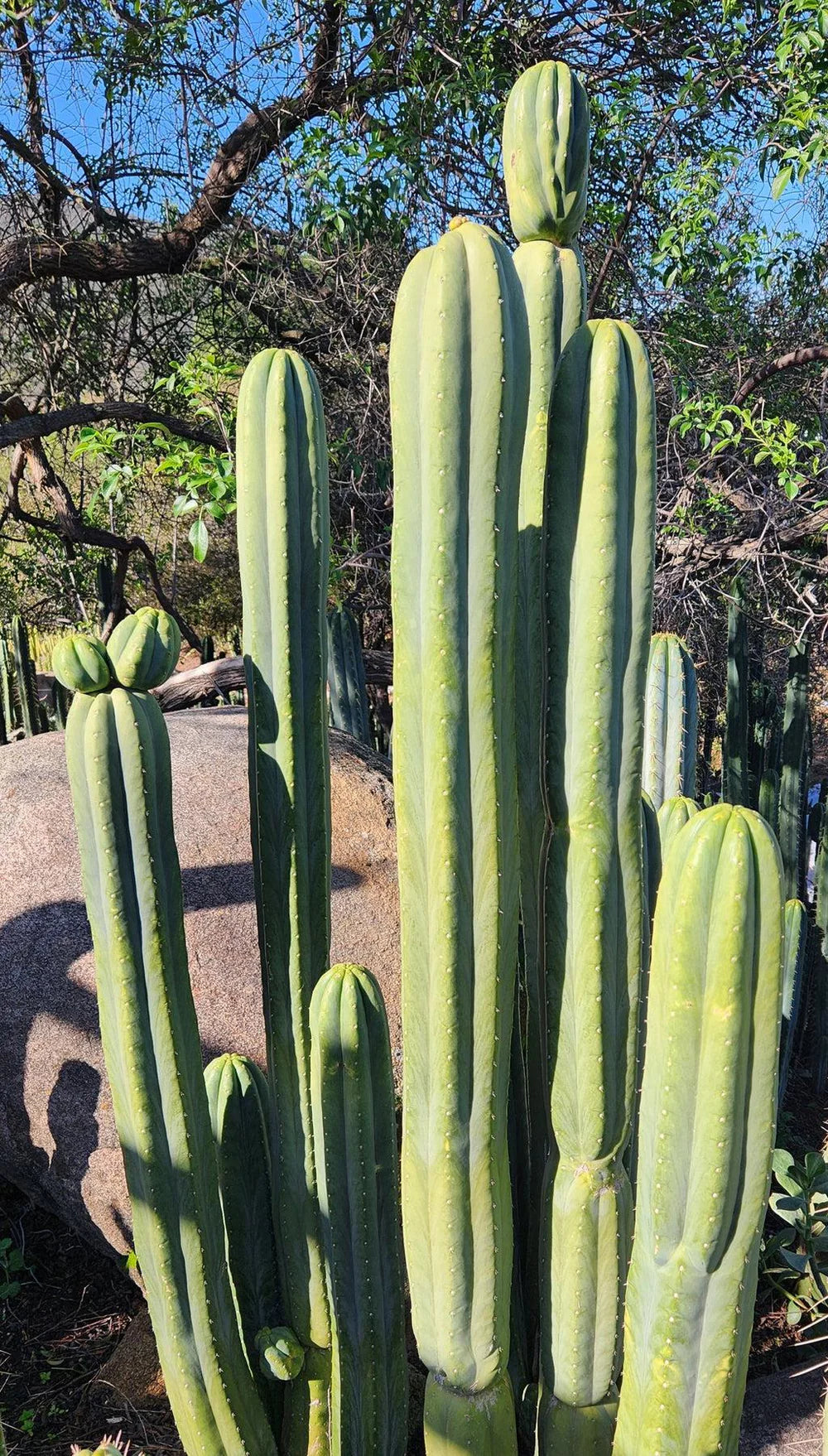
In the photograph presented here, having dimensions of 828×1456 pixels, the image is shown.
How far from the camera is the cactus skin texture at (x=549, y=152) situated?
1580 millimetres

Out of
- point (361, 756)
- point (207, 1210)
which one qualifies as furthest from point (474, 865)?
point (361, 756)

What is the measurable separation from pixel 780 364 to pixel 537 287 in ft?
12.4

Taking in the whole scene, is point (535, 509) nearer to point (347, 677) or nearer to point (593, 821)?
point (593, 821)

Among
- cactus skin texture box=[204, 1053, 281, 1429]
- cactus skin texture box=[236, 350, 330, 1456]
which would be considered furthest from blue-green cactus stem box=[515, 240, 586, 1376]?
cactus skin texture box=[204, 1053, 281, 1429]

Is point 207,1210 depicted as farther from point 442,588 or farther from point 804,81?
point 804,81

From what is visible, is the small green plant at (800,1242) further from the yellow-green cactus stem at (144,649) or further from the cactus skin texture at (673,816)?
the yellow-green cactus stem at (144,649)

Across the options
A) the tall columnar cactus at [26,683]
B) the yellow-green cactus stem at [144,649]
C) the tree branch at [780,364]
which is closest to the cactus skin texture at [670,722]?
the yellow-green cactus stem at [144,649]

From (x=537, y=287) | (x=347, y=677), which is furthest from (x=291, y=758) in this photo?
(x=347, y=677)

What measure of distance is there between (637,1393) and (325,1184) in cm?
60

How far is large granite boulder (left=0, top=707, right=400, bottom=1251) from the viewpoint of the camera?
283cm

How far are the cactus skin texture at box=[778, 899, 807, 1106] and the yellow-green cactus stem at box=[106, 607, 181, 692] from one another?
2288 millimetres

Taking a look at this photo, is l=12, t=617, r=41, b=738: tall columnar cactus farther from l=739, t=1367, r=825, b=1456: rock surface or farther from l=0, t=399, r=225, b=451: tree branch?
l=739, t=1367, r=825, b=1456: rock surface

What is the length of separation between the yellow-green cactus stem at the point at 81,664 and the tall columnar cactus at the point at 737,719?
3167 mm

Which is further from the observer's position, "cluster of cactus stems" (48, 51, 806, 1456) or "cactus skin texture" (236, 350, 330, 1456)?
"cactus skin texture" (236, 350, 330, 1456)
